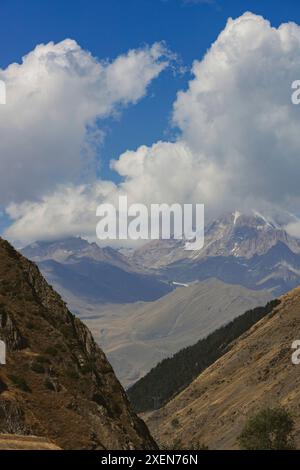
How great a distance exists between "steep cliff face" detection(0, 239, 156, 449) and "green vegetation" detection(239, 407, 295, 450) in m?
32.4

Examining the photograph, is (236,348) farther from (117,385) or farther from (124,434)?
(124,434)

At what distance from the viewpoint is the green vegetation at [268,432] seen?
9238 centimetres

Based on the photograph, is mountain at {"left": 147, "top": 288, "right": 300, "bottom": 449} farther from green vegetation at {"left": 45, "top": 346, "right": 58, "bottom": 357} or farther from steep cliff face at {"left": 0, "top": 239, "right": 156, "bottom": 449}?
green vegetation at {"left": 45, "top": 346, "right": 58, "bottom": 357}

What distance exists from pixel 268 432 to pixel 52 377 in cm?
4881

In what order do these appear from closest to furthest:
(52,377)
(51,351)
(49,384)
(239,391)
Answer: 1. (49,384)
2. (52,377)
3. (51,351)
4. (239,391)

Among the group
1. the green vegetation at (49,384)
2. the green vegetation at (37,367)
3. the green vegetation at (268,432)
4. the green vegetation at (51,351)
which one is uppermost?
the green vegetation at (51,351)

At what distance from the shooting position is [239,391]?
158 meters

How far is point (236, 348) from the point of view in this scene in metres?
199

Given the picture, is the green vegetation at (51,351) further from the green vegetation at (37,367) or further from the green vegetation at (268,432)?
the green vegetation at (268,432)

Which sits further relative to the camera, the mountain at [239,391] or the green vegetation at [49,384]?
the mountain at [239,391]

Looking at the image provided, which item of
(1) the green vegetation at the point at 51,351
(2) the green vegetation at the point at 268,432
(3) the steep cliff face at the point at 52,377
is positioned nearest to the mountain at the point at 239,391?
(2) the green vegetation at the point at 268,432

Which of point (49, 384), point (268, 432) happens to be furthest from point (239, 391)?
point (49, 384)

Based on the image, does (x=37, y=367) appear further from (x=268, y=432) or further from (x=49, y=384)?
(x=268, y=432)

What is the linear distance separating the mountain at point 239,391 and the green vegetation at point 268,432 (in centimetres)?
780
